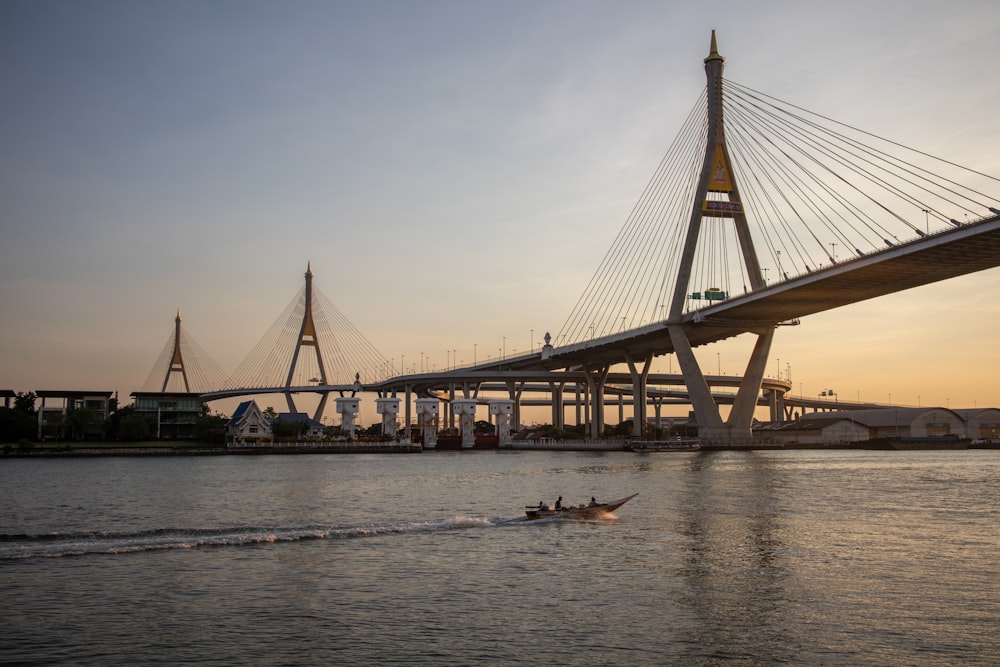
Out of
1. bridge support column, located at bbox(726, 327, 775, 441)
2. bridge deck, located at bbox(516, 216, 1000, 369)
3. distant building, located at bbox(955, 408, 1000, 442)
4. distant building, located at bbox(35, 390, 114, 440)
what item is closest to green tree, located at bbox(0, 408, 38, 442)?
distant building, located at bbox(35, 390, 114, 440)

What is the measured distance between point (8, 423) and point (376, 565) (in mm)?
98089

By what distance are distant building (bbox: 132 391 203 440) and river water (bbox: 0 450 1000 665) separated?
77.9 m

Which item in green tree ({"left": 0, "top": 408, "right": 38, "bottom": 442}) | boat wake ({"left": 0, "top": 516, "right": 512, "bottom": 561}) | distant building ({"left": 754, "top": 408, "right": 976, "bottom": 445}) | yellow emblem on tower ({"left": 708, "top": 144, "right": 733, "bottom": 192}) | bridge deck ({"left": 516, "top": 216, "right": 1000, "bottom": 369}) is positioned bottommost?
boat wake ({"left": 0, "top": 516, "right": 512, "bottom": 561})

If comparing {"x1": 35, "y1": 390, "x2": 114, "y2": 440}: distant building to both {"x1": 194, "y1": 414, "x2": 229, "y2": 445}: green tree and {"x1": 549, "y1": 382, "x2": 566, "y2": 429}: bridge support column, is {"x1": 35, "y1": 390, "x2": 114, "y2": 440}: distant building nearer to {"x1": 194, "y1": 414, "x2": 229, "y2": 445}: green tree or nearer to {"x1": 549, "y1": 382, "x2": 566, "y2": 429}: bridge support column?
{"x1": 194, "y1": 414, "x2": 229, "y2": 445}: green tree

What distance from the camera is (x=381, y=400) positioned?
133125mm

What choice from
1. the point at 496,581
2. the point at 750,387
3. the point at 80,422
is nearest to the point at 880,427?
the point at 750,387

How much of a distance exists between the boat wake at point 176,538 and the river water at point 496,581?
13 cm

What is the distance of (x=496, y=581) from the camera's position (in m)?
23.8

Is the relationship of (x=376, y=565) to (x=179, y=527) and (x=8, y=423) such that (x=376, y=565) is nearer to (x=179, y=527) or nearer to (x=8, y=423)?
(x=179, y=527)

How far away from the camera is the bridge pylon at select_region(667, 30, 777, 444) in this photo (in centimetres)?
8706

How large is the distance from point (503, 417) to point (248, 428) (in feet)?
132

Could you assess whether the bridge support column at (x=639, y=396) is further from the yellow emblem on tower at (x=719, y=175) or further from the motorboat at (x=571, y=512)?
the motorboat at (x=571, y=512)

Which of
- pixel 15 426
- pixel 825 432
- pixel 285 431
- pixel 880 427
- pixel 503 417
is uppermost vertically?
pixel 503 417

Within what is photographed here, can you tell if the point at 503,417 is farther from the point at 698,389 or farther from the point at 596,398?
the point at 698,389
